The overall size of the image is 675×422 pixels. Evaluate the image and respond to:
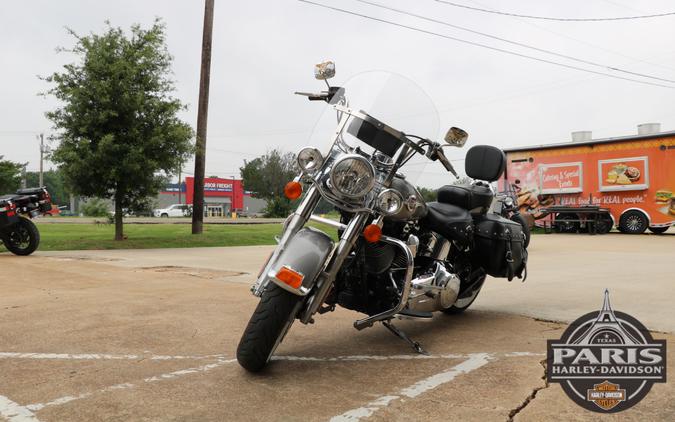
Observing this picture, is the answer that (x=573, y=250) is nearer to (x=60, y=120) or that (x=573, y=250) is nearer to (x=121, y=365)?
(x=121, y=365)

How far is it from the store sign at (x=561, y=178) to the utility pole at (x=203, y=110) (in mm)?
12623

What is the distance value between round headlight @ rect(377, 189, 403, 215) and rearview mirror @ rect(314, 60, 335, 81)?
40.7 inches

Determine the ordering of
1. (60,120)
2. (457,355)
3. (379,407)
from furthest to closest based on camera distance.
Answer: (60,120), (457,355), (379,407)

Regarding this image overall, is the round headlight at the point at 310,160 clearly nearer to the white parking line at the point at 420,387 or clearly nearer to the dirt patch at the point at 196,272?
the white parking line at the point at 420,387

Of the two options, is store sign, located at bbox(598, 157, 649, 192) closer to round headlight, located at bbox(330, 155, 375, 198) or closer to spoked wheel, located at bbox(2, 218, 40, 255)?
spoked wheel, located at bbox(2, 218, 40, 255)

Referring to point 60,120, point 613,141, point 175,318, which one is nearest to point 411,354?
point 175,318

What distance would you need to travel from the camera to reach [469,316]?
5344 millimetres

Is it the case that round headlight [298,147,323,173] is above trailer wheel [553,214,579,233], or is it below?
above

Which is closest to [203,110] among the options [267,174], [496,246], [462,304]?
[462,304]

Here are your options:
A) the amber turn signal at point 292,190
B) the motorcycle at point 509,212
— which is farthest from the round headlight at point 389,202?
the motorcycle at point 509,212

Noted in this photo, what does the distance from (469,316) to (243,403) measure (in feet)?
9.65

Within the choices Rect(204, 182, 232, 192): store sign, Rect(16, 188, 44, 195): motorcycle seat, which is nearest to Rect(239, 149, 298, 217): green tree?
Rect(204, 182, 232, 192): store sign

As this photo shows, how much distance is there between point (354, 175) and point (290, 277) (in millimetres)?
717

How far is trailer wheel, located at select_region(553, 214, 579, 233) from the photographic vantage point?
2070 cm
